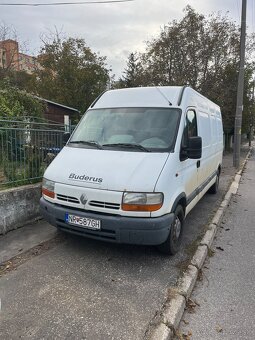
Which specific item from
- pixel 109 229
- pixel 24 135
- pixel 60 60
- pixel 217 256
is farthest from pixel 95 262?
pixel 60 60

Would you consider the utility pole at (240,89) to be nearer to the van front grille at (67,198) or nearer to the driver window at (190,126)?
the driver window at (190,126)

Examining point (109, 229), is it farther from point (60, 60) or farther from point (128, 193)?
point (60, 60)

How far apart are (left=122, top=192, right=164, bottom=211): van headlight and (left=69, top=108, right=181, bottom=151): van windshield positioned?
803mm

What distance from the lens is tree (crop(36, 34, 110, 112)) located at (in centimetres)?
2411

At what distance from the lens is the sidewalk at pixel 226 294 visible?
9.35 ft

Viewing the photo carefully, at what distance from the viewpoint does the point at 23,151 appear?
218 inches

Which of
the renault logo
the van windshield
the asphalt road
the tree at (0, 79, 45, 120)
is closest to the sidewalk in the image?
the asphalt road

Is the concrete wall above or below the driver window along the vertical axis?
below

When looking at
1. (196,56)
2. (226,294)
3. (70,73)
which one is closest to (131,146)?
(226,294)

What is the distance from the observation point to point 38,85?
25.6 metres

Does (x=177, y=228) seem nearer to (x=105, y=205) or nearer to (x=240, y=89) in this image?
(x=105, y=205)

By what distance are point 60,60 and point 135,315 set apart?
24.3 meters

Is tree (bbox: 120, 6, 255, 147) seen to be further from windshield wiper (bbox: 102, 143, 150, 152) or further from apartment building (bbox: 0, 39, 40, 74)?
windshield wiper (bbox: 102, 143, 150, 152)

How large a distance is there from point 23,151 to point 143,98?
2420 millimetres
